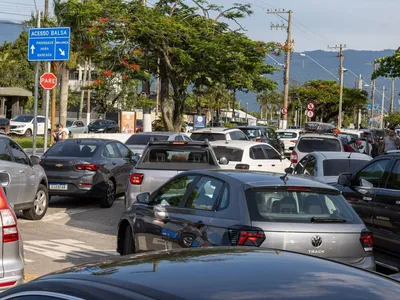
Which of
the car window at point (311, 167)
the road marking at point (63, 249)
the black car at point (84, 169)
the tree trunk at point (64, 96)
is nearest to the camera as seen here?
the road marking at point (63, 249)

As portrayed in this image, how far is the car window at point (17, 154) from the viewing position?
13.3 meters

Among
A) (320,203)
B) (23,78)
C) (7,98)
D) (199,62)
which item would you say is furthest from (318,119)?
(320,203)

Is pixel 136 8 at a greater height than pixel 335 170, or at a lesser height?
greater

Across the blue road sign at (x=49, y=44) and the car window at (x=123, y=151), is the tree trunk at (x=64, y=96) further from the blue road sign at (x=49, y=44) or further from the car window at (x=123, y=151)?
the car window at (x=123, y=151)

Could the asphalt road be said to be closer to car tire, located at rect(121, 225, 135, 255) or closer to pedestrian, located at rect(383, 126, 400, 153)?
car tire, located at rect(121, 225, 135, 255)

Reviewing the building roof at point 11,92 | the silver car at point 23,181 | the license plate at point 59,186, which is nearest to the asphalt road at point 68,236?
the silver car at point 23,181

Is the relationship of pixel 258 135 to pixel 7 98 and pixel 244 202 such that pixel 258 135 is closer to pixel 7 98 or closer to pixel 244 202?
pixel 244 202

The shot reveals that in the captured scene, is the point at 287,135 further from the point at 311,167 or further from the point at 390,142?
the point at 311,167

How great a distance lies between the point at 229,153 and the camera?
17.9 m

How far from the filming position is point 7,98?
192ft

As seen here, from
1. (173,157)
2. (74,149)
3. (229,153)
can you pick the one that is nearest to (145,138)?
(229,153)

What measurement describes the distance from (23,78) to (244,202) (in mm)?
64538

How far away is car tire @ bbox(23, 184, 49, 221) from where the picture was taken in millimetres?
14195

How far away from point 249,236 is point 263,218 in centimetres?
27
